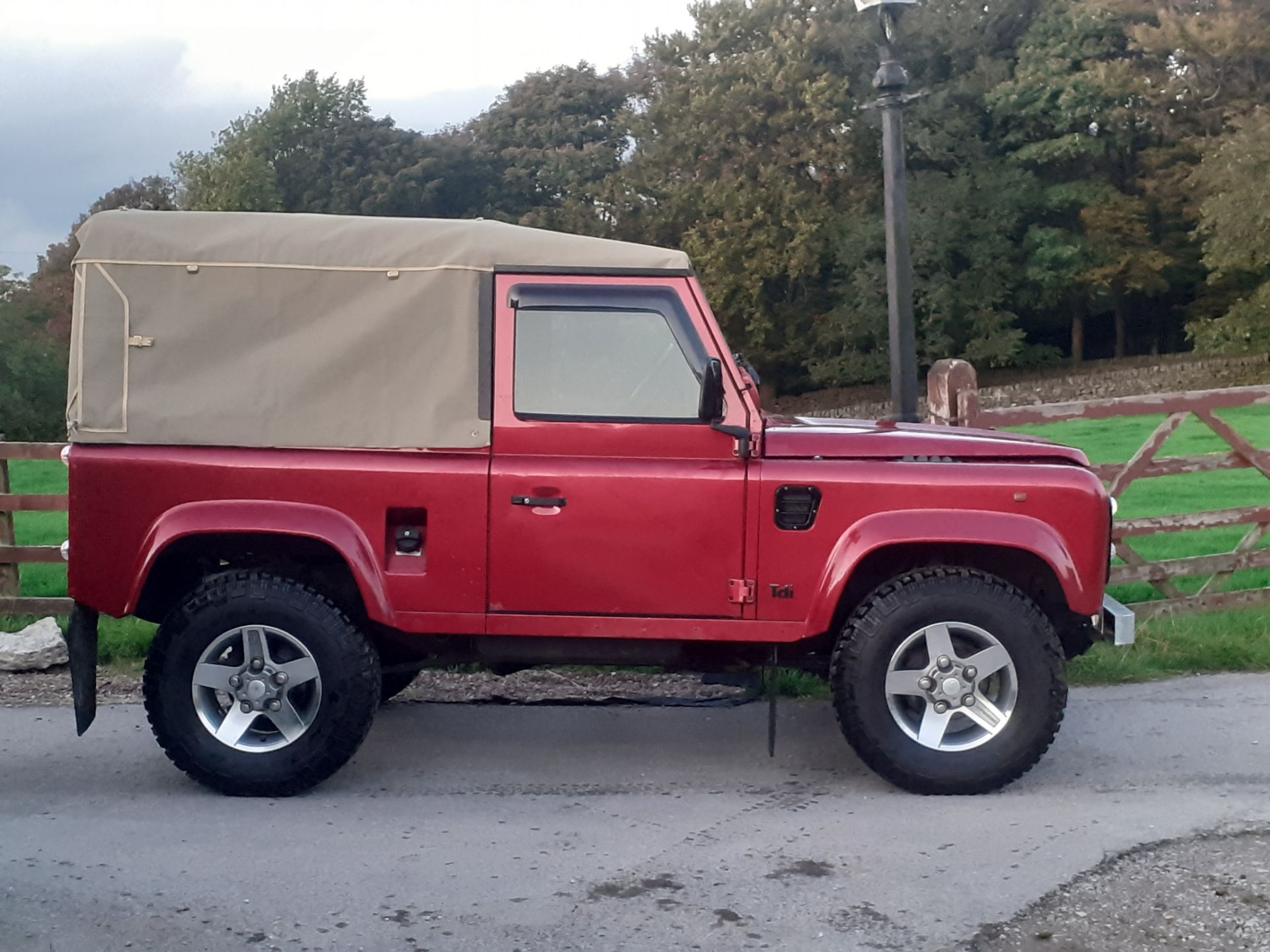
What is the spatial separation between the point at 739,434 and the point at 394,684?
8.00ft

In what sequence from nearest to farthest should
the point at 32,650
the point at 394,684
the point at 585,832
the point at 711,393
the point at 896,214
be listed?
the point at 585,832
the point at 711,393
the point at 394,684
the point at 32,650
the point at 896,214

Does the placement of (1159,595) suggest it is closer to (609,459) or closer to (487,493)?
(609,459)

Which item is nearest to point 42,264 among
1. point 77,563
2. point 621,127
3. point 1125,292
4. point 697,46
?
point 621,127

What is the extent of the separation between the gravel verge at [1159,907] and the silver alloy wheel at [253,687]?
2796 mm

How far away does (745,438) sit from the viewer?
16.7 feet

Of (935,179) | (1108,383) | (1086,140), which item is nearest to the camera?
(1108,383)

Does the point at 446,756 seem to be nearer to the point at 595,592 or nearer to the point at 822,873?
the point at 595,592

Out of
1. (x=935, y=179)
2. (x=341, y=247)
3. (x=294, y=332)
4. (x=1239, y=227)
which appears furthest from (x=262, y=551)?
(x=935, y=179)

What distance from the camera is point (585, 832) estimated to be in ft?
15.6

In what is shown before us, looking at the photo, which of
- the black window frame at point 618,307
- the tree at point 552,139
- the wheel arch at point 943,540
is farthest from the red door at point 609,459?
the tree at point 552,139

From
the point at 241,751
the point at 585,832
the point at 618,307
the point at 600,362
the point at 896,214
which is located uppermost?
the point at 896,214

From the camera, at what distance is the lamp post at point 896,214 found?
834 centimetres

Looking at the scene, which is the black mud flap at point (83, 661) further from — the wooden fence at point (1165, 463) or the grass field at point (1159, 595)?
the wooden fence at point (1165, 463)

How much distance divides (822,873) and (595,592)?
143 cm
